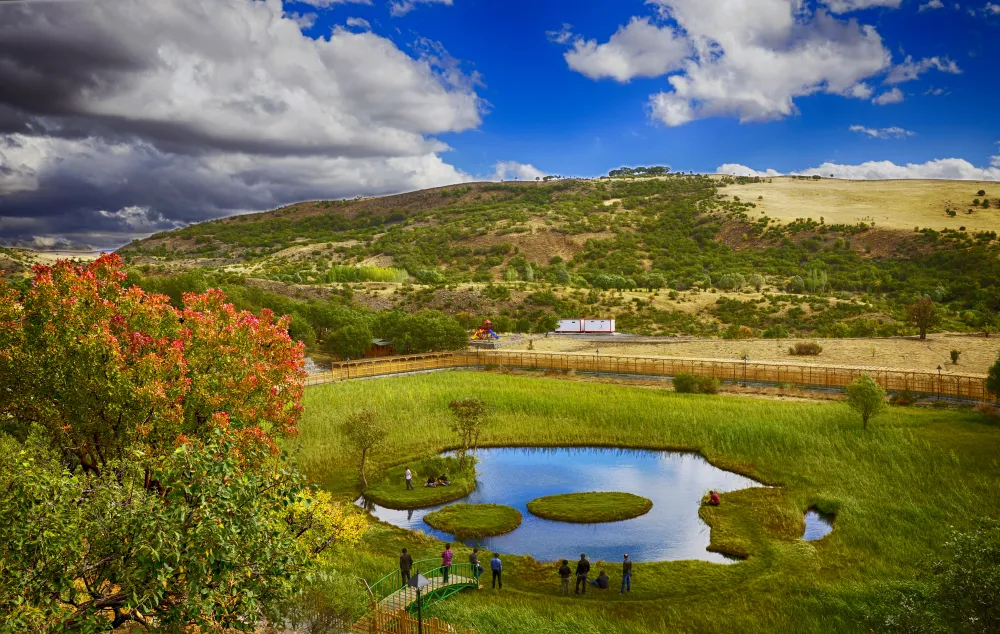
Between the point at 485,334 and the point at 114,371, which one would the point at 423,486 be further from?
the point at 485,334

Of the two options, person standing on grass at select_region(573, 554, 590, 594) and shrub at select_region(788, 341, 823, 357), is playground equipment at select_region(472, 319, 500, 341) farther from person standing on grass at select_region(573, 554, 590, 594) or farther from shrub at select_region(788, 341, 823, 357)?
person standing on grass at select_region(573, 554, 590, 594)

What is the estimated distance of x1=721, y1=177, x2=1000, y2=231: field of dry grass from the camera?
4586 inches

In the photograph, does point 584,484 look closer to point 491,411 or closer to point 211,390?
point 491,411

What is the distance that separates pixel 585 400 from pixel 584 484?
11.4 meters

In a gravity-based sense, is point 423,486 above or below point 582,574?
above

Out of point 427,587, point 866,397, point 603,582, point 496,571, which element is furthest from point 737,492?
point 427,587

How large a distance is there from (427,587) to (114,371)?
33.7ft

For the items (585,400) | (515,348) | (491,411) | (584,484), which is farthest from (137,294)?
(515,348)

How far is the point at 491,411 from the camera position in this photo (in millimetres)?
40125

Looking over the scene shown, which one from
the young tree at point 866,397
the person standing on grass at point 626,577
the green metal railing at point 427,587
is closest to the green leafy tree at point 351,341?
the green metal railing at point 427,587

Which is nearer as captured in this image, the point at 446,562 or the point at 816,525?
the point at 446,562

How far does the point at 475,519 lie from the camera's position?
2567 cm

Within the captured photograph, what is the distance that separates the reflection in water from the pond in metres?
3.49

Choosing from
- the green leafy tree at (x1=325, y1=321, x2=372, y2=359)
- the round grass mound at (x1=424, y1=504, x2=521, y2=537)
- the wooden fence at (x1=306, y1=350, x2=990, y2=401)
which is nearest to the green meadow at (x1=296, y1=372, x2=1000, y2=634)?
the round grass mound at (x1=424, y1=504, x2=521, y2=537)
